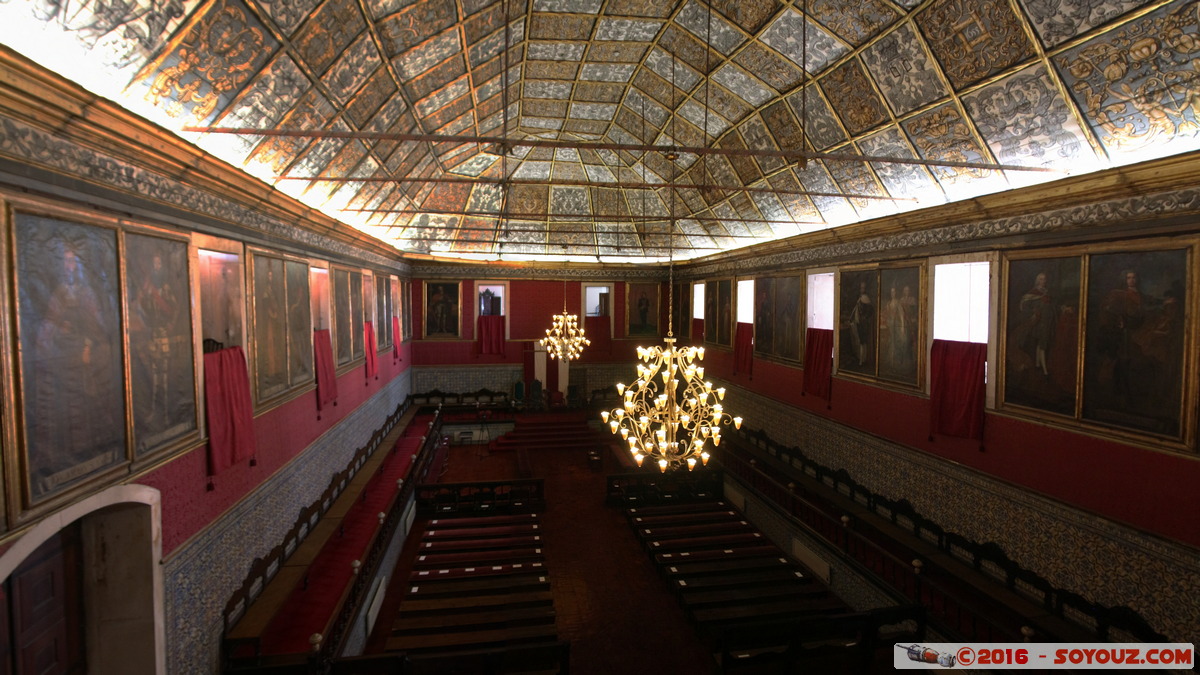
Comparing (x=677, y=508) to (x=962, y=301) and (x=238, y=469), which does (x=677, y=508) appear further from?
(x=238, y=469)

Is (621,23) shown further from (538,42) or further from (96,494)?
(96,494)

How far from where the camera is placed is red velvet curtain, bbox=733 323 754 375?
17.2 m

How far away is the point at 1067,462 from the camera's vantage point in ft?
26.1

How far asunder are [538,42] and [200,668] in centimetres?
1131

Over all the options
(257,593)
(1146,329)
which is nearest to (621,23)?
(1146,329)

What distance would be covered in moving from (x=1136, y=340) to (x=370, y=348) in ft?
51.9

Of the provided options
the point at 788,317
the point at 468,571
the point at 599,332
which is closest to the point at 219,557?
the point at 468,571

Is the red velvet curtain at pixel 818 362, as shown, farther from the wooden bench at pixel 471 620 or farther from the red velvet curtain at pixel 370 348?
the red velvet curtain at pixel 370 348

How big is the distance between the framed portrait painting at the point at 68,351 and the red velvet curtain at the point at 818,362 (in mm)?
13078

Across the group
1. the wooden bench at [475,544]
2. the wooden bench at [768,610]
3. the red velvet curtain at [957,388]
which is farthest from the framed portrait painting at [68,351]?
the red velvet curtain at [957,388]

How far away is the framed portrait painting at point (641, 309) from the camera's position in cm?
2488

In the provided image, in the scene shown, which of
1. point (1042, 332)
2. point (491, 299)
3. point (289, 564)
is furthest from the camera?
point (491, 299)

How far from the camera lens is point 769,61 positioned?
988 cm

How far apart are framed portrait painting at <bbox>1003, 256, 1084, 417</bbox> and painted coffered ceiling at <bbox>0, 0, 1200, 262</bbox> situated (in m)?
1.42
